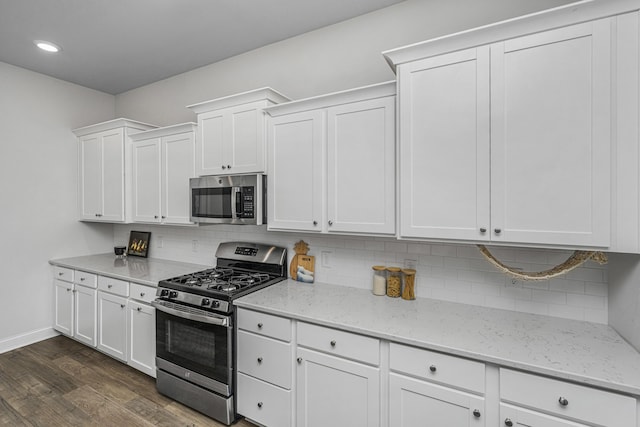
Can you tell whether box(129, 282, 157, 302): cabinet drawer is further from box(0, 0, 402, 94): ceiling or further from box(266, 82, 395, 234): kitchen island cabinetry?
box(0, 0, 402, 94): ceiling

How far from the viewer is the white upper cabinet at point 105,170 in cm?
327

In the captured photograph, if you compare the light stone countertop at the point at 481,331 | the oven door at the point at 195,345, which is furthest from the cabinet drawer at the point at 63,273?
the light stone countertop at the point at 481,331

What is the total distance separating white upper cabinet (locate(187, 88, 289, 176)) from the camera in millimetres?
2344

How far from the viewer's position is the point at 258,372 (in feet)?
6.49

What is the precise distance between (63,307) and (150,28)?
120 inches

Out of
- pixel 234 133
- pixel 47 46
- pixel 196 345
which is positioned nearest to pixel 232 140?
pixel 234 133

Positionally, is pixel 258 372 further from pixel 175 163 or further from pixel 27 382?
pixel 27 382

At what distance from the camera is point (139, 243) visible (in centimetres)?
367

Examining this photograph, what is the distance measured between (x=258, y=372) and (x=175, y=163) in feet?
6.74

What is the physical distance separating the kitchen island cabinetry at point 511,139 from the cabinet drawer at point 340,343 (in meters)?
0.64

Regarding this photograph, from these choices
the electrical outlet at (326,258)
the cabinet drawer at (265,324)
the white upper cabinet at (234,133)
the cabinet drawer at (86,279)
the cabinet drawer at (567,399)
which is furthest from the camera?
the cabinet drawer at (86,279)

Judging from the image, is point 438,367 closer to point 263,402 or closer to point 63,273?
point 263,402

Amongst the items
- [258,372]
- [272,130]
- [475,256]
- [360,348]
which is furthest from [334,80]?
[258,372]

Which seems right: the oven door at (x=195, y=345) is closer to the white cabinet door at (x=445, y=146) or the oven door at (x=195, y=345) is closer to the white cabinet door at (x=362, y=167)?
the white cabinet door at (x=362, y=167)
